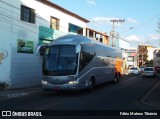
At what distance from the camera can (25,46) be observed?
26.8 m

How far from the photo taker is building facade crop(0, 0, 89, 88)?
952 inches

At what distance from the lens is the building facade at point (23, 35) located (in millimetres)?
24188

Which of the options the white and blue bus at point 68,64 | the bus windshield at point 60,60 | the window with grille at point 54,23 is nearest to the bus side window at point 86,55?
the white and blue bus at point 68,64

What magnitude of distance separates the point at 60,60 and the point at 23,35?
294 inches

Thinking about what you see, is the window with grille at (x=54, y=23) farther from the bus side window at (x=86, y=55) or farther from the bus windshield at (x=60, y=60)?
the bus windshield at (x=60, y=60)

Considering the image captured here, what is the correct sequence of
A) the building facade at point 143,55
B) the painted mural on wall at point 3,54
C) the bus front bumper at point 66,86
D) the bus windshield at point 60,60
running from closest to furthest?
the bus front bumper at point 66,86 < the bus windshield at point 60,60 < the painted mural on wall at point 3,54 < the building facade at point 143,55

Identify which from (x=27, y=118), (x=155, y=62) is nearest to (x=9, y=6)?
(x=27, y=118)

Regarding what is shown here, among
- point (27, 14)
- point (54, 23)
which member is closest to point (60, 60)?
point (27, 14)

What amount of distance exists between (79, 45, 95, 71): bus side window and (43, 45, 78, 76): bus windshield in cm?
67

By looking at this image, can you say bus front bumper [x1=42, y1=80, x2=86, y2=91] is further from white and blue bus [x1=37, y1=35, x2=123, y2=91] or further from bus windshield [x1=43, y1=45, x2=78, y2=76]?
bus windshield [x1=43, y1=45, x2=78, y2=76]

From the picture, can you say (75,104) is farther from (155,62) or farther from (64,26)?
(155,62)

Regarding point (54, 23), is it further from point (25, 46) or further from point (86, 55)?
point (86, 55)

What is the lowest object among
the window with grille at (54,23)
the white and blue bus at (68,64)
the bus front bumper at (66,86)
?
the bus front bumper at (66,86)

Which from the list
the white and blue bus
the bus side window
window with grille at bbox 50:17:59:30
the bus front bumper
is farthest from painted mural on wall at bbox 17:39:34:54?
the bus front bumper
